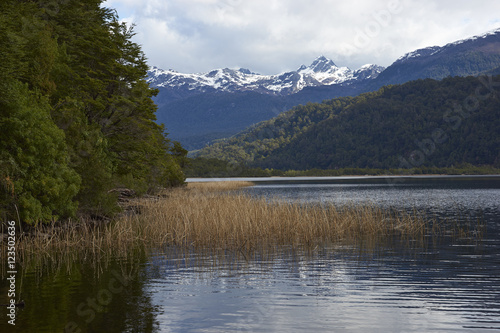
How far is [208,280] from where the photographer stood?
52.7 ft

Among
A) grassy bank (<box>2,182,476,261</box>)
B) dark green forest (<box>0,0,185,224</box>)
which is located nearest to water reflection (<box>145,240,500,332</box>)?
grassy bank (<box>2,182,476,261</box>)

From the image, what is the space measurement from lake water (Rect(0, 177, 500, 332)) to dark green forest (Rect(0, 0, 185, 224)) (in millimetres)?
5241

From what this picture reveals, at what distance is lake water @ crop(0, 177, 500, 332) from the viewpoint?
37.0ft

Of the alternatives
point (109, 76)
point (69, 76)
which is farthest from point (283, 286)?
point (109, 76)

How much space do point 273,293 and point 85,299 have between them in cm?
563

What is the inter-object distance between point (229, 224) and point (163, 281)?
28.3 feet

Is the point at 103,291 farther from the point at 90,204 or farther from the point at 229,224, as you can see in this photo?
the point at 90,204

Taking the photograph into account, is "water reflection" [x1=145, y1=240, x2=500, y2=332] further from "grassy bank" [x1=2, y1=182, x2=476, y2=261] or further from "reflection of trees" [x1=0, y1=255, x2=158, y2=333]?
"grassy bank" [x1=2, y1=182, x2=476, y2=261]

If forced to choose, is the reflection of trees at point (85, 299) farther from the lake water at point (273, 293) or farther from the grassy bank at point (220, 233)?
the grassy bank at point (220, 233)

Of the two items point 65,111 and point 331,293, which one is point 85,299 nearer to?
point 331,293

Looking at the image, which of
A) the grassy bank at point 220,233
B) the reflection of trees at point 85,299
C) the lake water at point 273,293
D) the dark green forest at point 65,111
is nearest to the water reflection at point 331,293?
the lake water at point 273,293

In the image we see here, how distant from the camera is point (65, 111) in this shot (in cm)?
2659

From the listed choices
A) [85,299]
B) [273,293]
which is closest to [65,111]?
[85,299]

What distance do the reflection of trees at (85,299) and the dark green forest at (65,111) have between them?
529 cm
